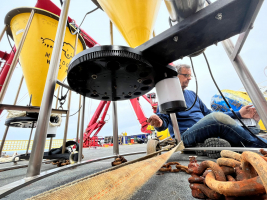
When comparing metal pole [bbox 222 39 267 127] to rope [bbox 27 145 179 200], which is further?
metal pole [bbox 222 39 267 127]

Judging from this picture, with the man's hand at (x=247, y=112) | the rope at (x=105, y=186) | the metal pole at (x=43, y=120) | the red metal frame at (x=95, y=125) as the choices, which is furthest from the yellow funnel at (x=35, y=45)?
the red metal frame at (x=95, y=125)

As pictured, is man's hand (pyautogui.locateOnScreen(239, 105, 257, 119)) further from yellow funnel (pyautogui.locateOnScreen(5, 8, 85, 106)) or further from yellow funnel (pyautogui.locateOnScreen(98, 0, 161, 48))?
yellow funnel (pyautogui.locateOnScreen(5, 8, 85, 106))

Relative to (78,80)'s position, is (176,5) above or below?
above

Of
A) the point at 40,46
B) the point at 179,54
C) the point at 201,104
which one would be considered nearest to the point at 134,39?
the point at 179,54

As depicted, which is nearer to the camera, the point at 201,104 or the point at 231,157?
the point at 231,157

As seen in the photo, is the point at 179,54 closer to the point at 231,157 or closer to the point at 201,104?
the point at 231,157

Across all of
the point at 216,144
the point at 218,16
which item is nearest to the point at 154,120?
the point at 216,144

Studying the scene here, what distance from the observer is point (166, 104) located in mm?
421

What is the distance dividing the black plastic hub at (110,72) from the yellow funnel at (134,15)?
7.7 inches

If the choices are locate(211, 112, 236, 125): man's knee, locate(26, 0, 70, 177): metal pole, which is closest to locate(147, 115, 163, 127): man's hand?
locate(211, 112, 236, 125): man's knee

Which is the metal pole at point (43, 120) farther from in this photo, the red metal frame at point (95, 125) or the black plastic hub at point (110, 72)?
the red metal frame at point (95, 125)

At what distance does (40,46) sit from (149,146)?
1.25m

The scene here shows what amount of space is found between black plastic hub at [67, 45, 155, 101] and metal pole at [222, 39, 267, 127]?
0.30m

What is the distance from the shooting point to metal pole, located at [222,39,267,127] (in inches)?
14.9
